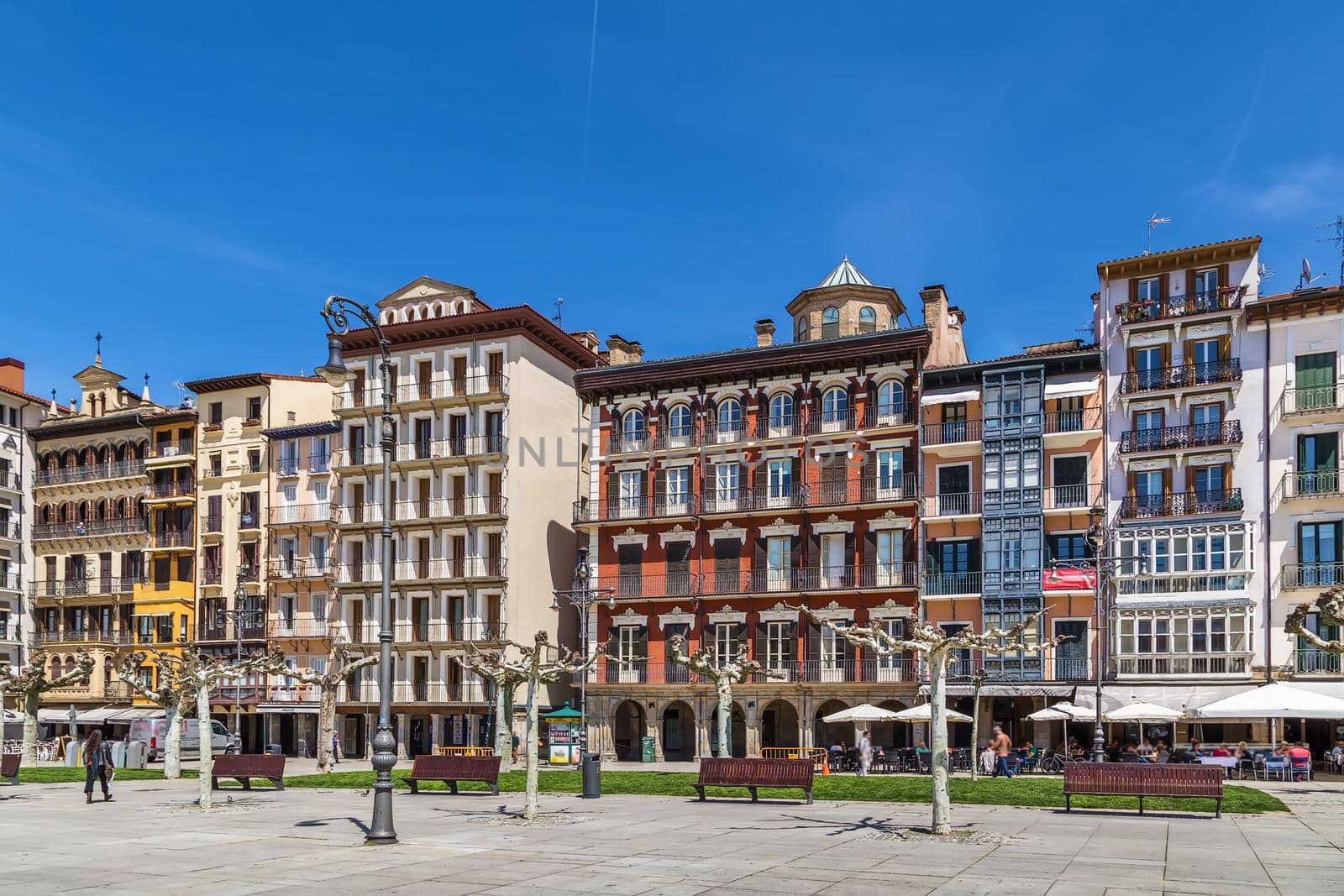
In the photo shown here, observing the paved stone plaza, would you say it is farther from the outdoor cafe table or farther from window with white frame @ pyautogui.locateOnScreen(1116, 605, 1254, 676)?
window with white frame @ pyautogui.locateOnScreen(1116, 605, 1254, 676)

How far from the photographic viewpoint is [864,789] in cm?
3025

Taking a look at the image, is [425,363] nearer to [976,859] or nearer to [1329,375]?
[1329,375]

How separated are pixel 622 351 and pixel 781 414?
36.6 feet

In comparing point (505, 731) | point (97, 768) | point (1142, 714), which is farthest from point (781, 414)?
point (97, 768)

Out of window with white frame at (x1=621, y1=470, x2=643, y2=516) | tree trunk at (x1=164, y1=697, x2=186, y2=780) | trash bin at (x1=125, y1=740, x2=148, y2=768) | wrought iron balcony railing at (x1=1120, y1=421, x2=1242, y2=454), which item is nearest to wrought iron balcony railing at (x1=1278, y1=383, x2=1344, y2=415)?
wrought iron balcony railing at (x1=1120, y1=421, x2=1242, y2=454)

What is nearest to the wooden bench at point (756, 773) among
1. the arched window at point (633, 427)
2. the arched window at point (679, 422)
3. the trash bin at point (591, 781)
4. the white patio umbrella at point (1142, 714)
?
the trash bin at point (591, 781)

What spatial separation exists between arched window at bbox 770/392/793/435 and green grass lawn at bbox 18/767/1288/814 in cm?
2018

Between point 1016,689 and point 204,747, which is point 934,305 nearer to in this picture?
point 1016,689

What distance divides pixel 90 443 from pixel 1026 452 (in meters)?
51.0

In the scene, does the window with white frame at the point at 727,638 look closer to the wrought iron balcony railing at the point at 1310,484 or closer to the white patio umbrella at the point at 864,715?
the white patio umbrella at the point at 864,715

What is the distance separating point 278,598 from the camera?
62.6 meters

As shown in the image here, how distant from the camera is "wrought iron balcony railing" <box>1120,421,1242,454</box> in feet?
153

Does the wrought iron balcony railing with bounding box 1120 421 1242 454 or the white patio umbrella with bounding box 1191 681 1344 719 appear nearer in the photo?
the white patio umbrella with bounding box 1191 681 1344 719

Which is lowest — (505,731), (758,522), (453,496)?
(505,731)
